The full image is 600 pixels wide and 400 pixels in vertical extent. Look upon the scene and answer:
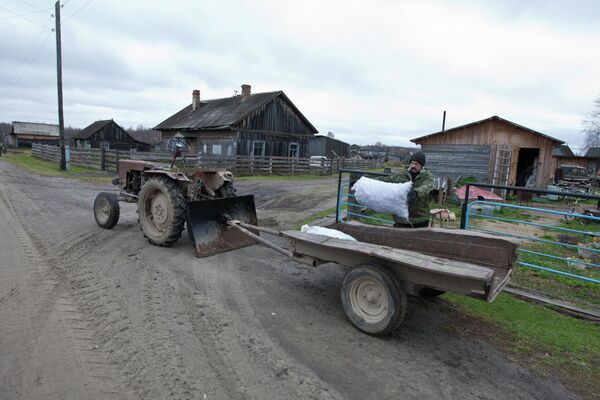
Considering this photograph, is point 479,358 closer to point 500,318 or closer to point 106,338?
point 500,318

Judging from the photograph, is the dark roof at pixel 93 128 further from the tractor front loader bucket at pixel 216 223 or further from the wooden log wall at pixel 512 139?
the tractor front loader bucket at pixel 216 223

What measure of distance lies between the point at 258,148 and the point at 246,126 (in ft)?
5.93

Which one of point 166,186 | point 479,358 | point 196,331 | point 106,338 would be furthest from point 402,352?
point 166,186

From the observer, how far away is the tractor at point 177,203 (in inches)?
219

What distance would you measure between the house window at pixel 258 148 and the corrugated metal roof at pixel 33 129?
55031 mm

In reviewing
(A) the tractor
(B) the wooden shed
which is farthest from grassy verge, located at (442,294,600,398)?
(B) the wooden shed

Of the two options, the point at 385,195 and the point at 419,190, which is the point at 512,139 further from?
the point at 385,195

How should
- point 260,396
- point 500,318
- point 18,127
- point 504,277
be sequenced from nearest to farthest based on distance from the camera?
point 260,396
point 504,277
point 500,318
point 18,127

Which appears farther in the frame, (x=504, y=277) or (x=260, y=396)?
(x=504, y=277)

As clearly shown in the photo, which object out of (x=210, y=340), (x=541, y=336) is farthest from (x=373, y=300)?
(x=541, y=336)

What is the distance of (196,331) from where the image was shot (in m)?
3.42

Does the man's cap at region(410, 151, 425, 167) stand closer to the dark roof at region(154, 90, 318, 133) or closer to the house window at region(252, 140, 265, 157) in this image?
the dark roof at region(154, 90, 318, 133)

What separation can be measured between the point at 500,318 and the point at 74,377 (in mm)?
4060

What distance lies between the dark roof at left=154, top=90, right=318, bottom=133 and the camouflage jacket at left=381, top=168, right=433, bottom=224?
62.6 feet
